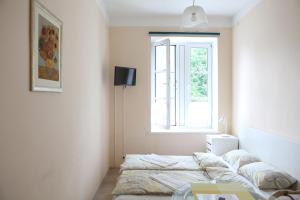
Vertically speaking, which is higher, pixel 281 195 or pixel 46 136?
pixel 46 136

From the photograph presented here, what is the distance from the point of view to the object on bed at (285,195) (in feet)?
6.52

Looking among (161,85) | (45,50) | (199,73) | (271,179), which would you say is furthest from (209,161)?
(45,50)

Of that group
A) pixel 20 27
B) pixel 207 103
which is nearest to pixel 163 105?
pixel 207 103

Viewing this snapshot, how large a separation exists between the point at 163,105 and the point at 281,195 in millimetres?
2873

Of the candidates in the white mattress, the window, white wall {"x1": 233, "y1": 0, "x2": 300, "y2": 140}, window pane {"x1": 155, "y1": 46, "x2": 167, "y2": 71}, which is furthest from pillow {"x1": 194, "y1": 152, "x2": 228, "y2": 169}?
window pane {"x1": 155, "y1": 46, "x2": 167, "y2": 71}

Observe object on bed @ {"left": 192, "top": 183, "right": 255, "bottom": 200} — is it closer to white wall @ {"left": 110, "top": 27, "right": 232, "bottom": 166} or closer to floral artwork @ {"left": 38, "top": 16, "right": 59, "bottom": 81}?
floral artwork @ {"left": 38, "top": 16, "right": 59, "bottom": 81}

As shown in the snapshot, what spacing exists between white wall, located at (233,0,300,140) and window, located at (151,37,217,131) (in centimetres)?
68

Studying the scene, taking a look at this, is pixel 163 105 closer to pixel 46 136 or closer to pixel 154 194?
pixel 154 194

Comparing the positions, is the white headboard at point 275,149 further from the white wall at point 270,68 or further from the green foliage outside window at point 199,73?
the green foliage outside window at point 199,73

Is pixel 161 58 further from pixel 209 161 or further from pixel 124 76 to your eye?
pixel 209 161

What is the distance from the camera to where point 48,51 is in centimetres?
185

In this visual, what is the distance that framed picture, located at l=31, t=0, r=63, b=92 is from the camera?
1593 millimetres

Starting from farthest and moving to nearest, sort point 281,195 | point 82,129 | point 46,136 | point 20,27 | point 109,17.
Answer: point 109,17, point 82,129, point 281,195, point 46,136, point 20,27

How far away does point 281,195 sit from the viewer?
2.07 metres
